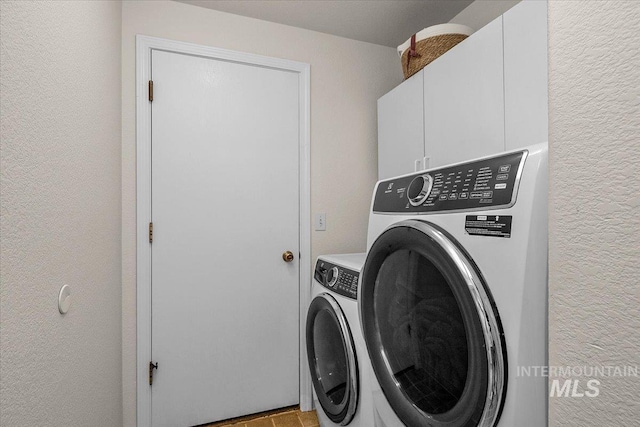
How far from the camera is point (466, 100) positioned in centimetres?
147

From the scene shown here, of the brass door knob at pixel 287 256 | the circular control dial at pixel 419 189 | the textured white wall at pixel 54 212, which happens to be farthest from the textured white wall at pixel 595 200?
the brass door knob at pixel 287 256

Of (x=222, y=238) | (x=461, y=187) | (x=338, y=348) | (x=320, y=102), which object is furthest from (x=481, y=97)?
(x=222, y=238)

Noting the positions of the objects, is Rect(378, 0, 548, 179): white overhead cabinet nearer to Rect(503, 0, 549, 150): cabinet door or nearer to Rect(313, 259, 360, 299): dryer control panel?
Rect(503, 0, 549, 150): cabinet door

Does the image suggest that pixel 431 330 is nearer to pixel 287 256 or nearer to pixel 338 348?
pixel 338 348

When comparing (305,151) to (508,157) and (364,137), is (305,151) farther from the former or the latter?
(508,157)

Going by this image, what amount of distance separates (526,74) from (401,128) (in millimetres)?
820

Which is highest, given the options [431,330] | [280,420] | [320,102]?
[320,102]

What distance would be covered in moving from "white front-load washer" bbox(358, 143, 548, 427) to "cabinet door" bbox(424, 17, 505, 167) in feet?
A: 1.75

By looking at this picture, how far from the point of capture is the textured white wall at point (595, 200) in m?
0.45

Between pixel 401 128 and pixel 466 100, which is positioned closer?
pixel 466 100

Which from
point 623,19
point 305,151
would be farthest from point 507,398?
point 305,151

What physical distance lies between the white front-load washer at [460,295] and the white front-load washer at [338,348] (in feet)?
0.61

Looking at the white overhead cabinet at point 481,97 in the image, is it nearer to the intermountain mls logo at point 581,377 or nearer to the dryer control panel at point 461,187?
the dryer control panel at point 461,187

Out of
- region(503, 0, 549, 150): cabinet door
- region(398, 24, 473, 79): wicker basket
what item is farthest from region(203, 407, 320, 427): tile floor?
region(398, 24, 473, 79): wicker basket
